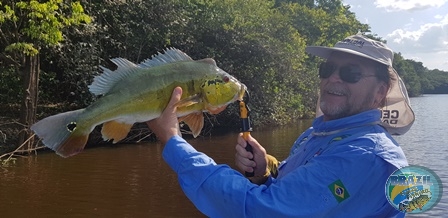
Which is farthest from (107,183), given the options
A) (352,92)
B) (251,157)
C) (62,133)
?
(352,92)

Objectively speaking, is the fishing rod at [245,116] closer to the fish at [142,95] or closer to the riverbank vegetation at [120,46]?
the fish at [142,95]

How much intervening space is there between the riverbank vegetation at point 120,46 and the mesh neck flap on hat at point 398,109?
1061 centimetres

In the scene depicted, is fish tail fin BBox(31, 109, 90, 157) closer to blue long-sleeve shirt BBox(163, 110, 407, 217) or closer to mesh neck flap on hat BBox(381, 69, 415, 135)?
blue long-sleeve shirt BBox(163, 110, 407, 217)

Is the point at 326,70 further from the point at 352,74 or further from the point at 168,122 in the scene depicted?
the point at 168,122

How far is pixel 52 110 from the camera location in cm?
1775

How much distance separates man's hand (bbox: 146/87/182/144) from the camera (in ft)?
7.38

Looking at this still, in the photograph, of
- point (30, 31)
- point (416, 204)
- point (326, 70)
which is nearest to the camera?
point (416, 204)

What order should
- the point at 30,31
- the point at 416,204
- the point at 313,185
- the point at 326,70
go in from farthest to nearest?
the point at 30,31, the point at 326,70, the point at 416,204, the point at 313,185

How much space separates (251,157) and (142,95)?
0.82m

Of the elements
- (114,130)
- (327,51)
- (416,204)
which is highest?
(327,51)

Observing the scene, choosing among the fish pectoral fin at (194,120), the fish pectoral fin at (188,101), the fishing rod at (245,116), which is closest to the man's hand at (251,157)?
the fishing rod at (245,116)

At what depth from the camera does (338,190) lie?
6.37 feet

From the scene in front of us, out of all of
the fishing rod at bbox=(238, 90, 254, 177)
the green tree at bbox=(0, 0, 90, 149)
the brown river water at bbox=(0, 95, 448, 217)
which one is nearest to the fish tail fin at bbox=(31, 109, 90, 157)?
the fishing rod at bbox=(238, 90, 254, 177)

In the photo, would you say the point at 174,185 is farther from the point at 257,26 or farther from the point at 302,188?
the point at 257,26
